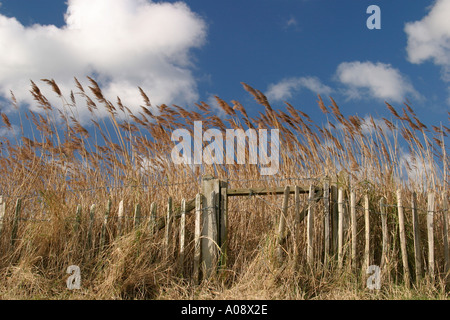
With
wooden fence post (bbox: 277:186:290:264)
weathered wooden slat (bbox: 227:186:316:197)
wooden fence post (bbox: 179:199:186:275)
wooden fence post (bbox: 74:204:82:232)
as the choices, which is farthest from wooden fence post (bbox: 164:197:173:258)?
wooden fence post (bbox: 277:186:290:264)

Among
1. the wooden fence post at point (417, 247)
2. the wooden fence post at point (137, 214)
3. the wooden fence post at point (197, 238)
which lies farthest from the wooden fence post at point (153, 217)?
the wooden fence post at point (417, 247)

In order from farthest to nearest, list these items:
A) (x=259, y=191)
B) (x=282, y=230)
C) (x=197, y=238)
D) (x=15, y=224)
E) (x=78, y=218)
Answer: (x=15, y=224) < (x=78, y=218) < (x=259, y=191) < (x=197, y=238) < (x=282, y=230)

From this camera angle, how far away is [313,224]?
4594mm

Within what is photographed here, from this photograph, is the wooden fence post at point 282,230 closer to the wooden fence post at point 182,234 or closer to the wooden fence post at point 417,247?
the wooden fence post at point 182,234

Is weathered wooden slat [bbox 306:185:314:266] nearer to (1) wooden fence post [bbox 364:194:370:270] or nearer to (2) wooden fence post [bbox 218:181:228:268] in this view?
(1) wooden fence post [bbox 364:194:370:270]

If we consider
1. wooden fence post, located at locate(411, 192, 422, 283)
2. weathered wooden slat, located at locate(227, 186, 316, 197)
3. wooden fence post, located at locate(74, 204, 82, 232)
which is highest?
weathered wooden slat, located at locate(227, 186, 316, 197)

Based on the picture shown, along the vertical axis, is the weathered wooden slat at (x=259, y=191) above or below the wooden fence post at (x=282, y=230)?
above

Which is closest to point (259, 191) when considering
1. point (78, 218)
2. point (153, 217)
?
point (153, 217)

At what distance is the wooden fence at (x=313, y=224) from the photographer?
172 inches

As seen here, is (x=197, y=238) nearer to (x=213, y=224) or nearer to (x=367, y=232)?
(x=213, y=224)

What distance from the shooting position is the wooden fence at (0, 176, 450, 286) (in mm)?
4359

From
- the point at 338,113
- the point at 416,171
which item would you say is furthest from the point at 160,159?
the point at 416,171

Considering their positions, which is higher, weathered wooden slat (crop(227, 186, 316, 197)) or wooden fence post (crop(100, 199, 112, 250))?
weathered wooden slat (crop(227, 186, 316, 197))

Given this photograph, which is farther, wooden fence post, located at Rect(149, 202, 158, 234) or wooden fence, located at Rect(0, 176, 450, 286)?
wooden fence post, located at Rect(149, 202, 158, 234)
